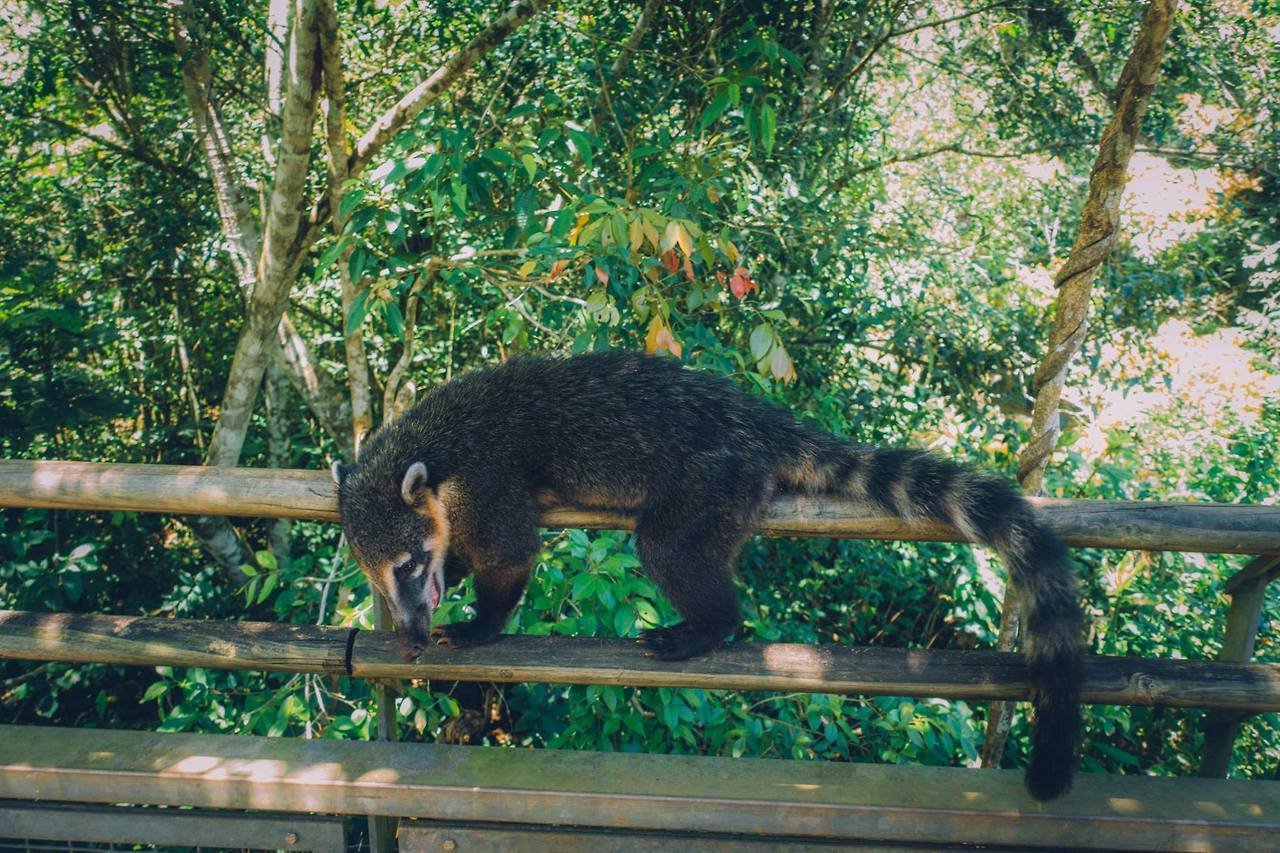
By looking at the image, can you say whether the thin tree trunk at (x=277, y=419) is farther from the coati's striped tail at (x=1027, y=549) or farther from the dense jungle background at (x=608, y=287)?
the coati's striped tail at (x=1027, y=549)

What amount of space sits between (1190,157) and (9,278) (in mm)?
7091

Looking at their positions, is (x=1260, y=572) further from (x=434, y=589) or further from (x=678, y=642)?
(x=434, y=589)

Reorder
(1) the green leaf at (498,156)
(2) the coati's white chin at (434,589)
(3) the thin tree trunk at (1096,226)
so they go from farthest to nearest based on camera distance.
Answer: (1) the green leaf at (498,156) → (3) the thin tree trunk at (1096,226) → (2) the coati's white chin at (434,589)

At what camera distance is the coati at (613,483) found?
2.50 metres

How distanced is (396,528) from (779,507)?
3.87ft

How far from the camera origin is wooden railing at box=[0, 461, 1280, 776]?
7.85 ft

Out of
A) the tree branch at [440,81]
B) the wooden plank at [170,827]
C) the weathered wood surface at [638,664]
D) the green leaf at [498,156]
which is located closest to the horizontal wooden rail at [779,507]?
the weathered wood surface at [638,664]

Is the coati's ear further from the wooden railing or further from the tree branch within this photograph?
the tree branch

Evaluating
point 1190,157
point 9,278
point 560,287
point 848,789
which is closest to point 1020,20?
point 1190,157

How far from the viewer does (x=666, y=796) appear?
2271 mm

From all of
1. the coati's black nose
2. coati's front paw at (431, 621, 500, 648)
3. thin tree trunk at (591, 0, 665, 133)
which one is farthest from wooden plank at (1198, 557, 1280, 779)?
thin tree trunk at (591, 0, 665, 133)

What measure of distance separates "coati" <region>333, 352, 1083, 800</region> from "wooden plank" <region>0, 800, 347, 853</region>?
0.54m

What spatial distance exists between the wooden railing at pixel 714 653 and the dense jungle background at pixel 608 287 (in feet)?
2.90

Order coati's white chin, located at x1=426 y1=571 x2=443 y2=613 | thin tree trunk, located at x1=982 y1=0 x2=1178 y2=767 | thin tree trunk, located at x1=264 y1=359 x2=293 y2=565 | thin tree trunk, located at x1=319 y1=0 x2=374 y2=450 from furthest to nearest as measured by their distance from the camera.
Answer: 1. thin tree trunk, located at x1=264 y1=359 x2=293 y2=565
2. thin tree trunk, located at x1=319 y1=0 x2=374 y2=450
3. thin tree trunk, located at x1=982 y1=0 x2=1178 y2=767
4. coati's white chin, located at x1=426 y1=571 x2=443 y2=613
